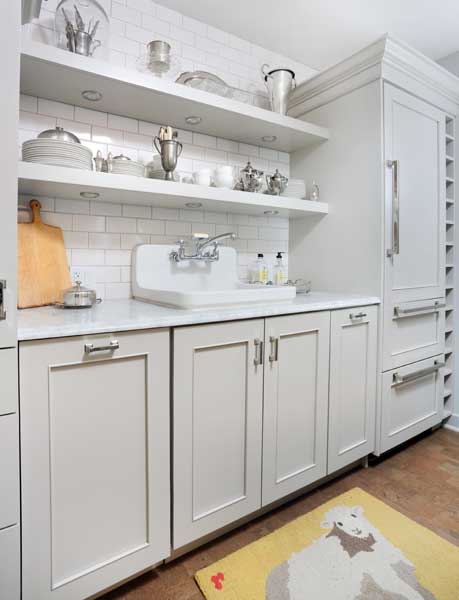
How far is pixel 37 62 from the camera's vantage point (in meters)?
1.37

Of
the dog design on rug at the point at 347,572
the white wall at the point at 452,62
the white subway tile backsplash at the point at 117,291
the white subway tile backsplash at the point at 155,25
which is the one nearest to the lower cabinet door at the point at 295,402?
the dog design on rug at the point at 347,572

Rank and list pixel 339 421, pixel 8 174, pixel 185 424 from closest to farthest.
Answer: pixel 8 174
pixel 185 424
pixel 339 421

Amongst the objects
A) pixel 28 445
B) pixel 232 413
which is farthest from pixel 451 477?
pixel 28 445

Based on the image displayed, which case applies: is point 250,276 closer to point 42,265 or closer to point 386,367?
point 386,367

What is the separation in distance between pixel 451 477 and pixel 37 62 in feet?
9.08

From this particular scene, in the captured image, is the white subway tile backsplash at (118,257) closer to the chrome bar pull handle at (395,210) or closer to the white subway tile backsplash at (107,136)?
the white subway tile backsplash at (107,136)

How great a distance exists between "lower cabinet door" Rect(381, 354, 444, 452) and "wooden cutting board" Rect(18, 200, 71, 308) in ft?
5.85

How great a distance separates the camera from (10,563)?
3.28 ft

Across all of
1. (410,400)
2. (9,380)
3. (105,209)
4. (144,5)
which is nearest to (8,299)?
(9,380)

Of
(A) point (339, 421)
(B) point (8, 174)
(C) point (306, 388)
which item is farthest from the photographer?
(A) point (339, 421)

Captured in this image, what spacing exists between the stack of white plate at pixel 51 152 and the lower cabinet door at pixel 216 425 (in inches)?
32.8

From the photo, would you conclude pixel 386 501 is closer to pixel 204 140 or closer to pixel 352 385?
pixel 352 385

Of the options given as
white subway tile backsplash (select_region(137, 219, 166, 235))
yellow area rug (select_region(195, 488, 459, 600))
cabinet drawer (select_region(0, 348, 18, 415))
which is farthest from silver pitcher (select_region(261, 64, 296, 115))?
yellow area rug (select_region(195, 488, 459, 600))

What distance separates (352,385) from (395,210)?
39.0 inches
